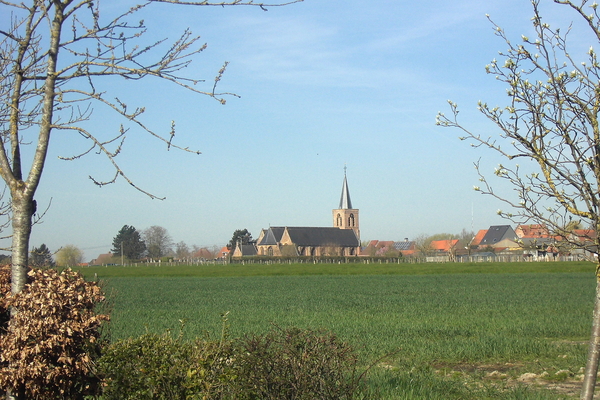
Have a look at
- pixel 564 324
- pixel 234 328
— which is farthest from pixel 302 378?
pixel 564 324

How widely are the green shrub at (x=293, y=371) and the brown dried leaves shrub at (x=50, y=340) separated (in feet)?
4.99

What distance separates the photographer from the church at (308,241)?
14650cm

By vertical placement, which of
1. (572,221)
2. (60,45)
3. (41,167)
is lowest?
(572,221)

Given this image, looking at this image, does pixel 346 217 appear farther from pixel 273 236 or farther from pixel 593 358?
pixel 593 358

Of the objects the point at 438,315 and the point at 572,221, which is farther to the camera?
the point at 438,315

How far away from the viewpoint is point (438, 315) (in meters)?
22.1

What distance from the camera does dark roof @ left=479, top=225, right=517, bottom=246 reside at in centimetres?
13938

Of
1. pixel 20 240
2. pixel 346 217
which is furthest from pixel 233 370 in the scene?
pixel 346 217

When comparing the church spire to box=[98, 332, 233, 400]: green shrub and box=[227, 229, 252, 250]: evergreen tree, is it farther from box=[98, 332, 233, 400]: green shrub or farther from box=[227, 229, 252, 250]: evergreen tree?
box=[98, 332, 233, 400]: green shrub

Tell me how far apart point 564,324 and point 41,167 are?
58.4 ft

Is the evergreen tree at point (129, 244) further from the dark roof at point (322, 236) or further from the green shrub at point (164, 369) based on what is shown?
the green shrub at point (164, 369)

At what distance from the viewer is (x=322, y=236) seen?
153 meters

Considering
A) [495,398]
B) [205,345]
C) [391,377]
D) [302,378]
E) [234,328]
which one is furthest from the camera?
[234,328]

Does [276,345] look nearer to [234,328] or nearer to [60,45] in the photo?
[60,45]
